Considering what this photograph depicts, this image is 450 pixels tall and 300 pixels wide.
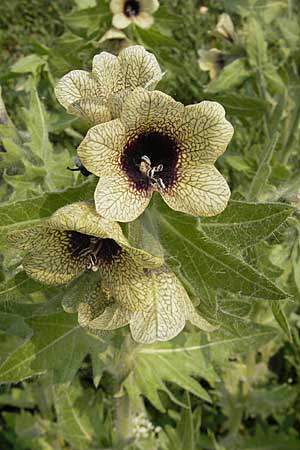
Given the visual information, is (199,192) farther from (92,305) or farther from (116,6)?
(116,6)

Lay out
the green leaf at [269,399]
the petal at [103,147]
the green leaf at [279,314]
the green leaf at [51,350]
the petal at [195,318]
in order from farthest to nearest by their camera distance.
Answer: the green leaf at [269,399] < the green leaf at [51,350] < the green leaf at [279,314] < the petal at [195,318] < the petal at [103,147]

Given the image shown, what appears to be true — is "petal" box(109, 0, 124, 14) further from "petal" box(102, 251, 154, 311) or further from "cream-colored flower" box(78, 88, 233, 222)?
"petal" box(102, 251, 154, 311)

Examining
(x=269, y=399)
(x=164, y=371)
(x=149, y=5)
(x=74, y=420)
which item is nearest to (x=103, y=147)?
(x=164, y=371)

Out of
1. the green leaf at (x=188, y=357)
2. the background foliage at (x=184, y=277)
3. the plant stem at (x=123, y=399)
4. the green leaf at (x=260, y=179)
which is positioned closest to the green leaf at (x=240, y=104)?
the background foliage at (x=184, y=277)

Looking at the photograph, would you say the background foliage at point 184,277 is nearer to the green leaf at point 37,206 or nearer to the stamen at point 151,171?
the green leaf at point 37,206

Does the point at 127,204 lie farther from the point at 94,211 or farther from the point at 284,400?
the point at 284,400

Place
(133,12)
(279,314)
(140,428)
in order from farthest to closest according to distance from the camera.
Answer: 1. (140,428)
2. (133,12)
3. (279,314)
